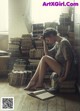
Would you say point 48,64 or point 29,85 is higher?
point 48,64

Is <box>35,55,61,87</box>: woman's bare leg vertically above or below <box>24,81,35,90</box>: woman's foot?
above

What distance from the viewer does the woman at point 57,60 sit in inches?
91.3

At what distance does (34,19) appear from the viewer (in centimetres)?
301

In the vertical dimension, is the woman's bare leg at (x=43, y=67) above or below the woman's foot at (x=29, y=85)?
above

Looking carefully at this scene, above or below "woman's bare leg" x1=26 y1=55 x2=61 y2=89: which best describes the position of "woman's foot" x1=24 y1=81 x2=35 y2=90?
below

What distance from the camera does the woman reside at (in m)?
2.32

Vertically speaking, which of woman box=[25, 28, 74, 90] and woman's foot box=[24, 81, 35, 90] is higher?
woman box=[25, 28, 74, 90]

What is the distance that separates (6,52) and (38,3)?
718 mm

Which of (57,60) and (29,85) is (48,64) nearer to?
(57,60)

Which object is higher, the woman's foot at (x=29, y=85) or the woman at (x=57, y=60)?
the woman at (x=57, y=60)

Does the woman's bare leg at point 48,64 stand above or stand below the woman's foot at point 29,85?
above

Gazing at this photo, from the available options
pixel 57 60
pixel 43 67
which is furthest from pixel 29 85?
pixel 57 60

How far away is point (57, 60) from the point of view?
7.91 feet

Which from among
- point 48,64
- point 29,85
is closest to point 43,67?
point 48,64
